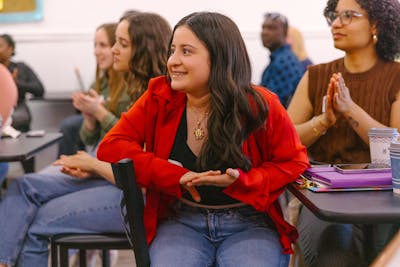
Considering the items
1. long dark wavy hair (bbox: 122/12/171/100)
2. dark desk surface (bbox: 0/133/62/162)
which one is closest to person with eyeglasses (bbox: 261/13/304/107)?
long dark wavy hair (bbox: 122/12/171/100)

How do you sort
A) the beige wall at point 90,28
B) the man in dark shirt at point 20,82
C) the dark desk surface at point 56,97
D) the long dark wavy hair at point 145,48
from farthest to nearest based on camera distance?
the beige wall at point 90,28 → the dark desk surface at point 56,97 → the man in dark shirt at point 20,82 → the long dark wavy hair at point 145,48

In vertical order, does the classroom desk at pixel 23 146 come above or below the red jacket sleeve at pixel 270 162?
below

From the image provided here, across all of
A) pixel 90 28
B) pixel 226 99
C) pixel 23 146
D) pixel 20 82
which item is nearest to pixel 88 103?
pixel 23 146

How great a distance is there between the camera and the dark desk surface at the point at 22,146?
2.24 metres

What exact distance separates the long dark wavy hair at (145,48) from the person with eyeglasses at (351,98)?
0.57 meters

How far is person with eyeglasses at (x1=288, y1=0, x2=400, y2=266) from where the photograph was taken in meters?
1.96

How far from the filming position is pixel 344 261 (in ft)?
5.90

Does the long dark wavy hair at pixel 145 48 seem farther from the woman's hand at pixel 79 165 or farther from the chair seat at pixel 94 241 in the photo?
the chair seat at pixel 94 241

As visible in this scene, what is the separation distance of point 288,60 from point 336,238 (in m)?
1.98

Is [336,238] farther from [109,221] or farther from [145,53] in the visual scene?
[145,53]

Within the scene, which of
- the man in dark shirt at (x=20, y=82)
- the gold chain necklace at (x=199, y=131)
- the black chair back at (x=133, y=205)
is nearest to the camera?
the black chair back at (x=133, y=205)

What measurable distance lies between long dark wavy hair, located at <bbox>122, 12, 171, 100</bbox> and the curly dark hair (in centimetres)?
78

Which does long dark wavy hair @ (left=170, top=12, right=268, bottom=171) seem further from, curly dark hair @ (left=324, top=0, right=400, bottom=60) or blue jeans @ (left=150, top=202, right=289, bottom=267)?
curly dark hair @ (left=324, top=0, right=400, bottom=60)

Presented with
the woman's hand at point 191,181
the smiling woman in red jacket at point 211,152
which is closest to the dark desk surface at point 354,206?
the smiling woman in red jacket at point 211,152
